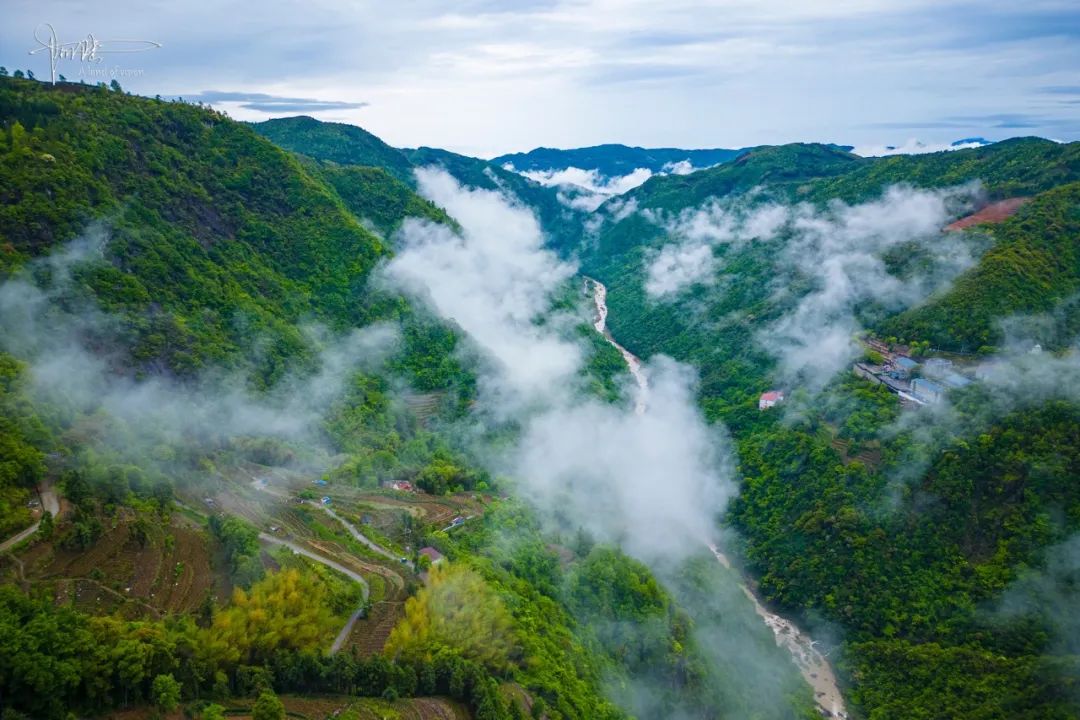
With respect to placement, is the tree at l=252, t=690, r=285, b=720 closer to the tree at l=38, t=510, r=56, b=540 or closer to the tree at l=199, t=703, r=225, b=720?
the tree at l=199, t=703, r=225, b=720

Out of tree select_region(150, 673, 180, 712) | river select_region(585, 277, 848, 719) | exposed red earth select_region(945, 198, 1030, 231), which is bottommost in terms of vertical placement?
river select_region(585, 277, 848, 719)

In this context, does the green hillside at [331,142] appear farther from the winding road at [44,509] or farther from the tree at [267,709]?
the tree at [267,709]

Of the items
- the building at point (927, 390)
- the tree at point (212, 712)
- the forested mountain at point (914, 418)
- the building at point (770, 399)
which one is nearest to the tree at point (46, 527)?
the tree at point (212, 712)

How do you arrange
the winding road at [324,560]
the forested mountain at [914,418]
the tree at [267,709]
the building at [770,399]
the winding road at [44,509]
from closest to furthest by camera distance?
the tree at [267,709]
the winding road at [44,509]
the winding road at [324,560]
the forested mountain at [914,418]
the building at [770,399]

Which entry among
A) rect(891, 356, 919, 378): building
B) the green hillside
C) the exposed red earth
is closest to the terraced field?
rect(891, 356, 919, 378): building

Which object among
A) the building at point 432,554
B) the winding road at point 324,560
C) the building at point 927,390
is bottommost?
the building at point 432,554

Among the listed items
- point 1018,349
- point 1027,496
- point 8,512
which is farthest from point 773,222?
point 8,512

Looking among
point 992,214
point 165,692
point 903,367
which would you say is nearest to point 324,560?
point 165,692

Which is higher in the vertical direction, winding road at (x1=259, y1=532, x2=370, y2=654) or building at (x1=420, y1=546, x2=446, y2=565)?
winding road at (x1=259, y1=532, x2=370, y2=654)
